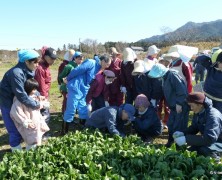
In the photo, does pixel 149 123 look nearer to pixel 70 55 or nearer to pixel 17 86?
pixel 17 86

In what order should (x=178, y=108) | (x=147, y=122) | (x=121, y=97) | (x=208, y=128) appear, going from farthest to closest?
(x=121, y=97) < (x=147, y=122) < (x=178, y=108) < (x=208, y=128)

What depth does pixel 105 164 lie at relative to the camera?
11.4 ft

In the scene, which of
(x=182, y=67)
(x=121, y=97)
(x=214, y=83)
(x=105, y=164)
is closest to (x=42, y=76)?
(x=121, y=97)

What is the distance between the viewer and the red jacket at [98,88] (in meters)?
6.41

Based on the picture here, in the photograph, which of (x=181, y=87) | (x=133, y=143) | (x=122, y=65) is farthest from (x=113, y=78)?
(x=133, y=143)

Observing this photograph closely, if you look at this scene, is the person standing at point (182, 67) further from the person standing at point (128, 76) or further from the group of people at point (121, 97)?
the person standing at point (128, 76)

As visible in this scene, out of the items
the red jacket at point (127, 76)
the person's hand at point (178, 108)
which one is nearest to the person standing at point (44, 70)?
the red jacket at point (127, 76)

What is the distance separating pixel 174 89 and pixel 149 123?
0.77 metres

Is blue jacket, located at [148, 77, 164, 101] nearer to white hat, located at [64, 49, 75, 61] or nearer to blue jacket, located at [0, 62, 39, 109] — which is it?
white hat, located at [64, 49, 75, 61]

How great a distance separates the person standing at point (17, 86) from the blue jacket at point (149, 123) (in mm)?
1856

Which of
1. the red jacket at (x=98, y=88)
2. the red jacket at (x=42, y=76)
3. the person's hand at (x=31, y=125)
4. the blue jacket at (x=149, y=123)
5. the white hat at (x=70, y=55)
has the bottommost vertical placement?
the blue jacket at (x=149, y=123)

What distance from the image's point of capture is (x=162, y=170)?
335 centimetres

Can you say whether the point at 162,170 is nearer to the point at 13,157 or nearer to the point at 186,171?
the point at 186,171

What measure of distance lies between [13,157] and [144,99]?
101 inches
